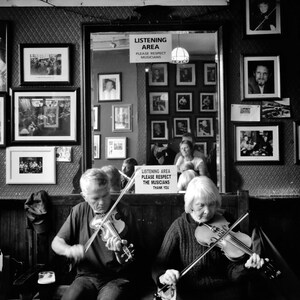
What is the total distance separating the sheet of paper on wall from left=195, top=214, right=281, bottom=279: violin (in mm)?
1061

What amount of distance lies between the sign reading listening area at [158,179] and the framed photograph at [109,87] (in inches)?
25.8

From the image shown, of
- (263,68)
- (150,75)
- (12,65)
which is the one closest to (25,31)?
(12,65)

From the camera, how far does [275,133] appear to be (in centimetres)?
297

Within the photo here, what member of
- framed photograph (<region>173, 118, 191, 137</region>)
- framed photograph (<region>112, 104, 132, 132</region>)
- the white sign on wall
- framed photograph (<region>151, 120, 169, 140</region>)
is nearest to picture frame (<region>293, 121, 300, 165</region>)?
framed photograph (<region>173, 118, 191, 137</region>)

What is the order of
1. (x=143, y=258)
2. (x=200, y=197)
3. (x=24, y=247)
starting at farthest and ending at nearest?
(x=24, y=247)
(x=143, y=258)
(x=200, y=197)

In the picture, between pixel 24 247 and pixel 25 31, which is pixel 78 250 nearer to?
pixel 24 247

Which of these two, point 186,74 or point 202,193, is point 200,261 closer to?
point 202,193

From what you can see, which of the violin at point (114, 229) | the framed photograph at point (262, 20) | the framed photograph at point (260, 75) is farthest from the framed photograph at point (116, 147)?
the framed photograph at point (262, 20)

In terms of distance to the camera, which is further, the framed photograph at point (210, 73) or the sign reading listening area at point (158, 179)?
the framed photograph at point (210, 73)

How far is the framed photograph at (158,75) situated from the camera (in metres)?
2.95

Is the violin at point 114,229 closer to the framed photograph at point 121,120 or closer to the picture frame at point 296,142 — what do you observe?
the framed photograph at point 121,120

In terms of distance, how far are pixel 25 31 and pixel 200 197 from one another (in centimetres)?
191

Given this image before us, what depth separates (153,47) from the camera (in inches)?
117

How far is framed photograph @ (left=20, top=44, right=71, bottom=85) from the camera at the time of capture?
117 inches
